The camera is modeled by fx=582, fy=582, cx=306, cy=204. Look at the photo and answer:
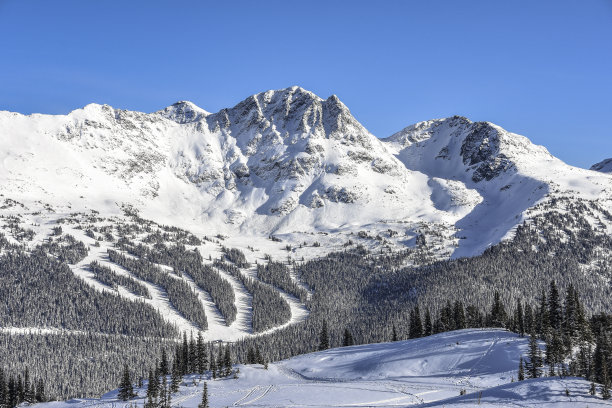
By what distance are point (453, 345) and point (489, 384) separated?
2639 cm

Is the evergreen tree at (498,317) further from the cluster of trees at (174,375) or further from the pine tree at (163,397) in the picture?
the pine tree at (163,397)

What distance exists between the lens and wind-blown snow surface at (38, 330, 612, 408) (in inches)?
3499

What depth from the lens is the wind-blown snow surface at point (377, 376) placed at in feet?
292

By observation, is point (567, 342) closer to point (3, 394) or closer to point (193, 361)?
point (193, 361)

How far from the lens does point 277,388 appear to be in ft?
339

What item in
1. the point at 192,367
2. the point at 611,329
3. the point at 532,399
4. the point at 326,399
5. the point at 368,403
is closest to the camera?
the point at 532,399

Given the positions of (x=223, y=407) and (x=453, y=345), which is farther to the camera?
(x=453, y=345)

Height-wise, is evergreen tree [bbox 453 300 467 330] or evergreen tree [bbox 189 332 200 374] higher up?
evergreen tree [bbox 453 300 467 330]

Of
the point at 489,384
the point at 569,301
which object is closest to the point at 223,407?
the point at 489,384

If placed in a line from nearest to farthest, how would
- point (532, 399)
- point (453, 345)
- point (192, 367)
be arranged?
point (532, 399) < point (453, 345) < point (192, 367)

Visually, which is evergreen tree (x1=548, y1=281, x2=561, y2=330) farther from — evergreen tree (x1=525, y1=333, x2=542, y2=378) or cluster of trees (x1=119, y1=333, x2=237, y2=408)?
cluster of trees (x1=119, y1=333, x2=237, y2=408)

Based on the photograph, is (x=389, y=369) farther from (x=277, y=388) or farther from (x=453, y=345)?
(x=277, y=388)

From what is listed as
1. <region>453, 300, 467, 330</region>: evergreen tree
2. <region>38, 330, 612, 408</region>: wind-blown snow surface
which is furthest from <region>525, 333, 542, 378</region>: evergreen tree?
<region>453, 300, 467, 330</region>: evergreen tree

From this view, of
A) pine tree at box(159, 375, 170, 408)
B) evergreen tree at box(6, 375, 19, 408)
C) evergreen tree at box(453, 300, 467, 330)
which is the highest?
evergreen tree at box(453, 300, 467, 330)
